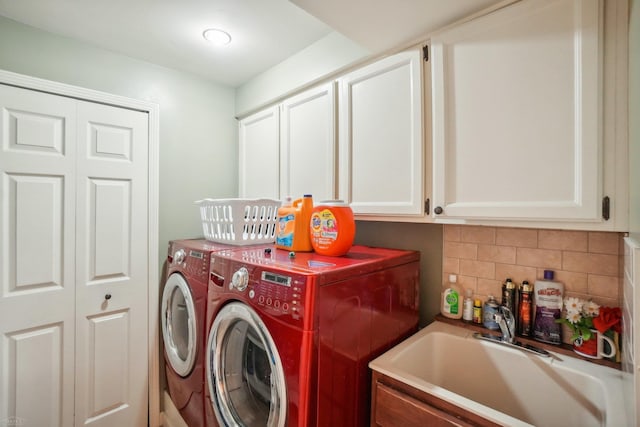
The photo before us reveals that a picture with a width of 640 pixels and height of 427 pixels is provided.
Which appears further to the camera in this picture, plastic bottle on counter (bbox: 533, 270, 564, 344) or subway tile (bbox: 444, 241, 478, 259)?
subway tile (bbox: 444, 241, 478, 259)

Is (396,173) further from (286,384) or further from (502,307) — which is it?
(286,384)

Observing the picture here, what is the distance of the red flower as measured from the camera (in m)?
1.10

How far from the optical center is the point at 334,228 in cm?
135

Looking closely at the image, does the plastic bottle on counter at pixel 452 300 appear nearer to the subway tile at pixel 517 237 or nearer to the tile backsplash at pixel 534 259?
the tile backsplash at pixel 534 259

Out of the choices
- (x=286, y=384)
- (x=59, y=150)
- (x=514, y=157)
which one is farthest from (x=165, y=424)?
(x=514, y=157)

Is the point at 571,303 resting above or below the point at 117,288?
above

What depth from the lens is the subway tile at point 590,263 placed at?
1160 mm

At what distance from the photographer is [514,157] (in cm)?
108

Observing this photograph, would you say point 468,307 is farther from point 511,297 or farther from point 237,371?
point 237,371

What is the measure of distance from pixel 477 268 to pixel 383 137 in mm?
808

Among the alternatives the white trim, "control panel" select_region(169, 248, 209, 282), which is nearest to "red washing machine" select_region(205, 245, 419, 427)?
"control panel" select_region(169, 248, 209, 282)

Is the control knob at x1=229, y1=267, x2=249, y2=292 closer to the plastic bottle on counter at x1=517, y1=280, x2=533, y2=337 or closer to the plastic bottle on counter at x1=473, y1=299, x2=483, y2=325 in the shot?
the plastic bottle on counter at x1=473, y1=299, x2=483, y2=325

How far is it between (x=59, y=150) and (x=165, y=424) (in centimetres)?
192

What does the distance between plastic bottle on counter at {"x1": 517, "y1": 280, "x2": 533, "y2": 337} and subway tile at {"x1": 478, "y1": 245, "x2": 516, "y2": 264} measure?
0.13 meters
